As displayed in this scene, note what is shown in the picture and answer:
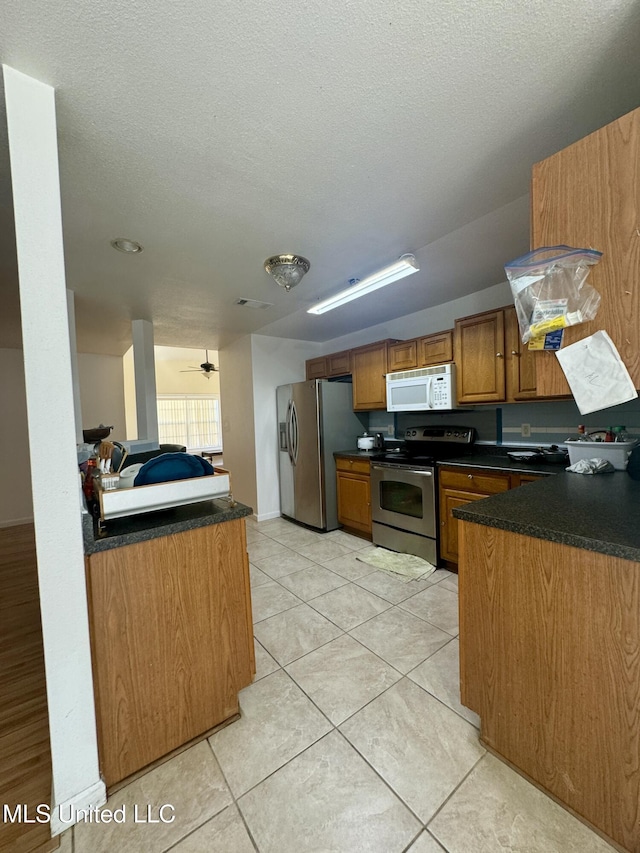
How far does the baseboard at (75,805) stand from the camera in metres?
0.99

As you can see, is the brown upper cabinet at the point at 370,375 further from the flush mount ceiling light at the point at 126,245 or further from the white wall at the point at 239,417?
the flush mount ceiling light at the point at 126,245

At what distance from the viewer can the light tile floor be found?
96 cm

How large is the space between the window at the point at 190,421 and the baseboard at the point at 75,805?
20.2 feet

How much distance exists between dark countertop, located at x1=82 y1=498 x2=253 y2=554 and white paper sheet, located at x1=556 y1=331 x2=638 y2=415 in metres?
1.32

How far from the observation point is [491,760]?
46.4 inches

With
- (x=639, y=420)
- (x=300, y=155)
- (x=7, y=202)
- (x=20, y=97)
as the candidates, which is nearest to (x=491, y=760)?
(x=639, y=420)

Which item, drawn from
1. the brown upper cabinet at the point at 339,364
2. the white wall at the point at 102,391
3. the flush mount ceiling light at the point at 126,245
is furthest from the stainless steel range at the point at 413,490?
the white wall at the point at 102,391

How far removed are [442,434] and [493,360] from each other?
2.88ft

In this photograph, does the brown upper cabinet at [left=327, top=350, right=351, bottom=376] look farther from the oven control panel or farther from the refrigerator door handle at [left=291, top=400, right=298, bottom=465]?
the oven control panel

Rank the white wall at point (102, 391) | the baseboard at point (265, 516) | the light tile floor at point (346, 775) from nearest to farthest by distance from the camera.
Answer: the light tile floor at point (346, 775) < the baseboard at point (265, 516) < the white wall at point (102, 391)

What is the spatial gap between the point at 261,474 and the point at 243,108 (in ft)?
11.7

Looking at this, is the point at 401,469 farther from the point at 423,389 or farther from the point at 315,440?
the point at 315,440

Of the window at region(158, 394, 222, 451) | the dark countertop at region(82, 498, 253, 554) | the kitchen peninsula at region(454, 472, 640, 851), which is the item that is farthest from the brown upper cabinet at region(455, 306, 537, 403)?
the window at region(158, 394, 222, 451)

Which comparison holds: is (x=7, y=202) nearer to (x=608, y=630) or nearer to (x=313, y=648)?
(x=313, y=648)
